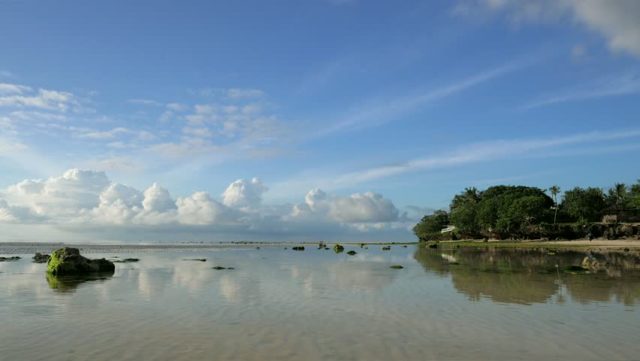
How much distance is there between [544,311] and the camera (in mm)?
18344

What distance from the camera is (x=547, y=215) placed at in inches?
5039

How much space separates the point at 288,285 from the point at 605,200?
15236cm

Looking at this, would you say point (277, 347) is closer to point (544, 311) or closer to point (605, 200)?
point (544, 311)

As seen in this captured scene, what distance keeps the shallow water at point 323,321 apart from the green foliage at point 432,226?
147368 millimetres

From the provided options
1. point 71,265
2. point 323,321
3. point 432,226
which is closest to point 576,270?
point 323,321

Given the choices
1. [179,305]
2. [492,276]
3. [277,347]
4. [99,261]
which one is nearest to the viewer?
[277,347]

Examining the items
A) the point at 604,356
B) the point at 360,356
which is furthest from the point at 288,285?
the point at 604,356

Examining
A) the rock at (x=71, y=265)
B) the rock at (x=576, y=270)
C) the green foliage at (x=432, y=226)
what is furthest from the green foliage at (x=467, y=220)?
the rock at (x=71, y=265)

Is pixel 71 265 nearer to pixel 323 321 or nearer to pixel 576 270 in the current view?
pixel 323 321

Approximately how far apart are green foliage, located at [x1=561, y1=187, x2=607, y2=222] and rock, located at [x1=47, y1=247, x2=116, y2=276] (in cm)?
12266

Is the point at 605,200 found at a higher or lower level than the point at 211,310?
higher

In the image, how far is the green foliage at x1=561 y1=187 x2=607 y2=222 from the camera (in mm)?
130875

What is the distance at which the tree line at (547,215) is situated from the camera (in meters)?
120

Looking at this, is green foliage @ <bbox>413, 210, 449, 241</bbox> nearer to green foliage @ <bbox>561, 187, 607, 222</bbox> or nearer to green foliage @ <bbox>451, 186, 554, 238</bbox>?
green foliage @ <bbox>451, 186, 554, 238</bbox>
